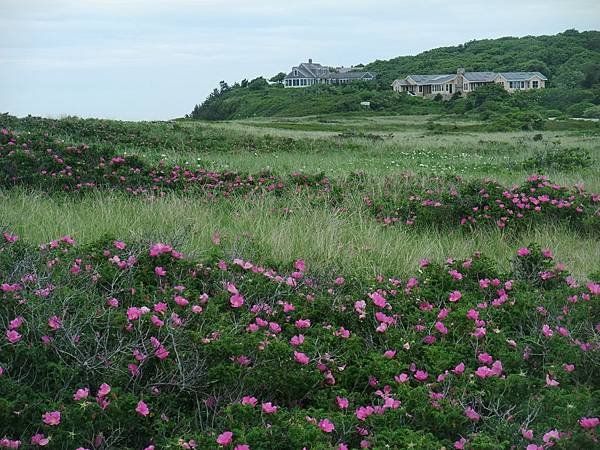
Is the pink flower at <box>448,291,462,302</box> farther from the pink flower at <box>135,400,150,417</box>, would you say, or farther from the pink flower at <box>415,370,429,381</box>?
the pink flower at <box>135,400,150,417</box>

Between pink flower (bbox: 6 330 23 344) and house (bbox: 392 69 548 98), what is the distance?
84.2 metres

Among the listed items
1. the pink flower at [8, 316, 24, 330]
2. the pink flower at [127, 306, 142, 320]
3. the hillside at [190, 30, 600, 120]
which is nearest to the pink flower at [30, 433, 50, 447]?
the pink flower at [8, 316, 24, 330]

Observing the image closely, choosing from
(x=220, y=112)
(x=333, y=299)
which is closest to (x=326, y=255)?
(x=333, y=299)

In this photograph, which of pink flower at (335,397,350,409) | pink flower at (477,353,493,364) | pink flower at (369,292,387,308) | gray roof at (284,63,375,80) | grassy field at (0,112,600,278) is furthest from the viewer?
gray roof at (284,63,375,80)

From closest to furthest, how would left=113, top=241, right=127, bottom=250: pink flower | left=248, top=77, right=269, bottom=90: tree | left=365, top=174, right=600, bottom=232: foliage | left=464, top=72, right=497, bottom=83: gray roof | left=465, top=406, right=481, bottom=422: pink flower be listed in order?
1. left=465, top=406, right=481, bottom=422: pink flower
2. left=113, top=241, right=127, bottom=250: pink flower
3. left=365, top=174, right=600, bottom=232: foliage
4. left=464, top=72, right=497, bottom=83: gray roof
5. left=248, top=77, right=269, bottom=90: tree

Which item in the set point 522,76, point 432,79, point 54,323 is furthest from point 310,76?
point 54,323

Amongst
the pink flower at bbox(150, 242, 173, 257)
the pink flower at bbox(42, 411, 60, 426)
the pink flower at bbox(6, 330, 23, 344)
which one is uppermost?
the pink flower at bbox(150, 242, 173, 257)

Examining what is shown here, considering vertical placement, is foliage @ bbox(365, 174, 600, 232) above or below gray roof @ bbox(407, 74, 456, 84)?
below

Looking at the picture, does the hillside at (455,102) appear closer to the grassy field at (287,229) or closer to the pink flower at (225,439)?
the grassy field at (287,229)

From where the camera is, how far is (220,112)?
89625 millimetres

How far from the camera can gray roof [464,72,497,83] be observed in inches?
3489

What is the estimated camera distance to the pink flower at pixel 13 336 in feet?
10.1

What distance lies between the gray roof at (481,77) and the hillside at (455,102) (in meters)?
7.46

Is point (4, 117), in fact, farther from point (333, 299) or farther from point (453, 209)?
point (333, 299)
